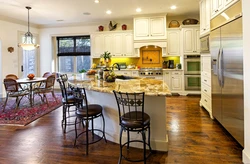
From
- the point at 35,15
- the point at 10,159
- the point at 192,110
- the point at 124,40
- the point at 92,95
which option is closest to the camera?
→ the point at 10,159

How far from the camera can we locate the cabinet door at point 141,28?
6.79 metres

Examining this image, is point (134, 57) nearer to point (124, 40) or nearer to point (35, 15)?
point (124, 40)

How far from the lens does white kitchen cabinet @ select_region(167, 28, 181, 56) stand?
6727 mm

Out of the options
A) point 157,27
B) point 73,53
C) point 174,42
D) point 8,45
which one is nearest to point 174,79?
point 174,42

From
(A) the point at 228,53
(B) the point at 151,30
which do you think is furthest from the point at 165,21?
(A) the point at 228,53

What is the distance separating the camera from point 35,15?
21.6 feet

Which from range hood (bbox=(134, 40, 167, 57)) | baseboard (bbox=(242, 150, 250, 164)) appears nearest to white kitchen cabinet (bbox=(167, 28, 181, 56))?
range hood (bbox=(134, 40, 167, 57))

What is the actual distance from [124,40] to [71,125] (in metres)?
4.44

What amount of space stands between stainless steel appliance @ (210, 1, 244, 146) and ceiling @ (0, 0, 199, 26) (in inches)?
103

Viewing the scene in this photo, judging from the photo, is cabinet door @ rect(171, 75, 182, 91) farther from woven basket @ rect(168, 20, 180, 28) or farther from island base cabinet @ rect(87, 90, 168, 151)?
island base cabinet @ rect(87, 90, 168, 151)

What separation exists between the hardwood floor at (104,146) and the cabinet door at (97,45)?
4180 millimetres

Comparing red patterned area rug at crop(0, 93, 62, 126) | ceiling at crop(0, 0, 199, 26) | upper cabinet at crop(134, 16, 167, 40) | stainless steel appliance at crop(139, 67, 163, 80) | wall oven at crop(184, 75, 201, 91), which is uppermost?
ceiling at crop(0, 0, 199, 26)

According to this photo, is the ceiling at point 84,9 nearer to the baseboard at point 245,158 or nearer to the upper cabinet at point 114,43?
the upper cabinet at point 114,43

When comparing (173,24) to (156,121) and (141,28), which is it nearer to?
(141,28)
